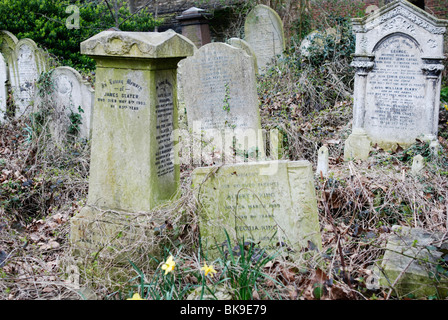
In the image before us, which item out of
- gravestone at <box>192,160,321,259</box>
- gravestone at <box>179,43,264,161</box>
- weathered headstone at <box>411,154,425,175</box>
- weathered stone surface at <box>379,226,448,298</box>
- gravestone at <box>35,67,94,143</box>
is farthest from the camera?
gravestone at <box>35,67,94,143</box>

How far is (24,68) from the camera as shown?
943 centimetres

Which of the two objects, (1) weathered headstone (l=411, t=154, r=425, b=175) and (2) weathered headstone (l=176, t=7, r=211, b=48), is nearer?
(1) weathered headstone (l=411, t=154, r=425, b=175)

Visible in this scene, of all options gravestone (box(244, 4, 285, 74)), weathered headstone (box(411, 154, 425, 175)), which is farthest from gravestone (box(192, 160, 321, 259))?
gravestone (box(244, 4, 285, 74))

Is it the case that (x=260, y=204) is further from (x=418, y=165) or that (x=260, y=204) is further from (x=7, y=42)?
(x=7, y=42)

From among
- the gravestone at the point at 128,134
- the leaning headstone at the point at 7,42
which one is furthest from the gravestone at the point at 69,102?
the gravestone at the point at 128,134

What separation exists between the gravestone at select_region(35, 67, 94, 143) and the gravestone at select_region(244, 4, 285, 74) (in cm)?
523

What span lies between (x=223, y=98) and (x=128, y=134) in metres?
3.10

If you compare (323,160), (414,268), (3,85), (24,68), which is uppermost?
(24,68)

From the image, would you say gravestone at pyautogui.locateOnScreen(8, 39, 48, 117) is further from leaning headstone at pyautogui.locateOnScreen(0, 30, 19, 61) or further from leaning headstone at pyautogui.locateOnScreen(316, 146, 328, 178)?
leaning headstone at pyautogui.locateOnScreen(316, 146, 328, 178)

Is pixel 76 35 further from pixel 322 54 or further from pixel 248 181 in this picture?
pixel 248 181

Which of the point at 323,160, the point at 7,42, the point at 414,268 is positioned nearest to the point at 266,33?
the point at 7,42

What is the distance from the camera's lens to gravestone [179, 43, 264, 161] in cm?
662
